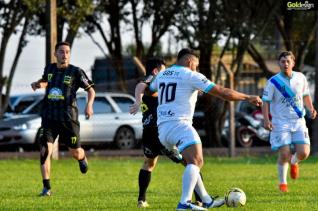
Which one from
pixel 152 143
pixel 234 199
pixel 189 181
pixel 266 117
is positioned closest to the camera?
pixel 189 181

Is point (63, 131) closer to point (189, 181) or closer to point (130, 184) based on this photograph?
point (130, 184)

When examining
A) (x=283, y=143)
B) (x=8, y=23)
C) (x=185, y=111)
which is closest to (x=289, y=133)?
(x=283, y=143)

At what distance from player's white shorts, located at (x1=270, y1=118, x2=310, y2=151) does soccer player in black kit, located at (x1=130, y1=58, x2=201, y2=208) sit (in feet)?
9.37

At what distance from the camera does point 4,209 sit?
11.6 metres

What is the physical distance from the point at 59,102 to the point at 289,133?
131 inches

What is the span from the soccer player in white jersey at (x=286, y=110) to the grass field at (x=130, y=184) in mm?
542

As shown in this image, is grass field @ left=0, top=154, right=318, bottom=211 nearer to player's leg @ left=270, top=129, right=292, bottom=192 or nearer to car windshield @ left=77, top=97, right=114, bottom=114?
player's leg @ left=270, top=129, right=292, bottom=192

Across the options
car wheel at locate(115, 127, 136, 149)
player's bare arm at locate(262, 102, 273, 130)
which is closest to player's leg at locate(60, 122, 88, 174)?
player's bare arm at locate(262, 102, 273, 130)

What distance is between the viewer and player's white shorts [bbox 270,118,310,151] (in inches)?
572

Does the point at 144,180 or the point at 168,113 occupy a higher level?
the point at 168,113

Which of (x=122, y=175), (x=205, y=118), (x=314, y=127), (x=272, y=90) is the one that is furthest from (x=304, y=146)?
(x=205, y=118)

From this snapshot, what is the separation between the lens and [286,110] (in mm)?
14469

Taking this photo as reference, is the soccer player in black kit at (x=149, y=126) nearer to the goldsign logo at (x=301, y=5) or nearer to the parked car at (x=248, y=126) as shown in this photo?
the goldsign logo at (x=301, y=5)

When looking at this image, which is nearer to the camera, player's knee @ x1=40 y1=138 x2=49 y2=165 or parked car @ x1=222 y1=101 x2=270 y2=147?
player's knee @ x1=40 y1=138 x2=49 y2=165
